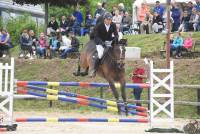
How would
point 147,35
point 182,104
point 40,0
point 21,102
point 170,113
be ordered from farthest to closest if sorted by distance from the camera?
point 40,0, point 147,35, point 21,102, point 182,104, point 170,113

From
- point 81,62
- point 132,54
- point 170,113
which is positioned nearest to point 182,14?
point 132,54

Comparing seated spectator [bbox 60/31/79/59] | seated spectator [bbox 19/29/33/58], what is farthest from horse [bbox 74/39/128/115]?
seated spectator [bbox 19/29/33/58]

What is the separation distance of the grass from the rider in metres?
5.17

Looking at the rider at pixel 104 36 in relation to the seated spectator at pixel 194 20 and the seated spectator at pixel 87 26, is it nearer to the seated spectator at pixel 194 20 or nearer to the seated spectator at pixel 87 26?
the seated spectator at pixel 194 20

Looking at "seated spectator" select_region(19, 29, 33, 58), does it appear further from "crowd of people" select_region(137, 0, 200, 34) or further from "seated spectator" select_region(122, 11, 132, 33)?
"crowd of people" select_region(137, 0, 200, 34)

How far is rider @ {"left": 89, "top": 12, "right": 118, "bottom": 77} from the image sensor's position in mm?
16422

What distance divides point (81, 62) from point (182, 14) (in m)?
11.2

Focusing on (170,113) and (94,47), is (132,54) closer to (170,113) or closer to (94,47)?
(94,47)

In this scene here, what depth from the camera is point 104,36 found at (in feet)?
54.4

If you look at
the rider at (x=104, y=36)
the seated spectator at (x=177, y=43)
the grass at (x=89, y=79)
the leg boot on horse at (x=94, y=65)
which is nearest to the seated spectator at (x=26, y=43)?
the grass at (x=89, y=79)

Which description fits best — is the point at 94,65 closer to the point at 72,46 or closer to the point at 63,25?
the point at 72,46

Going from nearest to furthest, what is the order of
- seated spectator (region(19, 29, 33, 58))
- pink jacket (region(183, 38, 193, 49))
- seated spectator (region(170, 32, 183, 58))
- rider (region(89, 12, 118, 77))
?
rider (region(89, 12, 118, 77)), seated spectator (region(170, 32, 183, 58)), pink jacket (region(183, 38, 193, 49)), seated spectator (region(19, 29, 33, 58))

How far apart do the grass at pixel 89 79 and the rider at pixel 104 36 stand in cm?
517

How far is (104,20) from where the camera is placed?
53.9 ft
